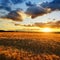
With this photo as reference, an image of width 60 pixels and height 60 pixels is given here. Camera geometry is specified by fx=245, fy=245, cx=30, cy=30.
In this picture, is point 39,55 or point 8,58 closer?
point 8,58

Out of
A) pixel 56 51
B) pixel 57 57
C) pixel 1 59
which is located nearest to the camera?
pixel 1 59

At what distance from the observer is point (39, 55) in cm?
2355

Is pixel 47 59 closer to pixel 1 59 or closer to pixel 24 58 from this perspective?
pixel 24 58

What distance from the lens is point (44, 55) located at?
23562mm

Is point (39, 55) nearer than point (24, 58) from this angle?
No

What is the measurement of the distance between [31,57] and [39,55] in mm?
1460

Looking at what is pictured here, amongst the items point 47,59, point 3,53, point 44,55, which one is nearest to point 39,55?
point 44,55

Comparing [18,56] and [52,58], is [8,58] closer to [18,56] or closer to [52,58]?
[18,56]

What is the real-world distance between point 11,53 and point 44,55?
323 centimetres

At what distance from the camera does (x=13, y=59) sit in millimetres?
21438

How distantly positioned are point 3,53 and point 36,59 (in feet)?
12.2

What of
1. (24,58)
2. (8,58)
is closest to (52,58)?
(24,58)

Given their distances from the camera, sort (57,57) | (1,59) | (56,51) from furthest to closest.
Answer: (56,51)
(57,57)
(1,59)

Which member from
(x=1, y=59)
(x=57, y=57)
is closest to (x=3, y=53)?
(x=1, y=59)
